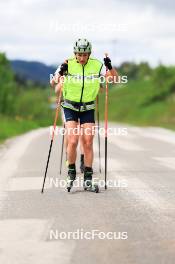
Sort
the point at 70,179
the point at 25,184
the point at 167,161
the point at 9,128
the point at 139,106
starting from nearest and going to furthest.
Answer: the point at 70,179
the point at 25,184
the point at 167,161
the point at 9,128
the point at 139,106

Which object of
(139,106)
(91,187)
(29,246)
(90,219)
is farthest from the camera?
(139,106)

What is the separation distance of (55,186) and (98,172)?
219 cm

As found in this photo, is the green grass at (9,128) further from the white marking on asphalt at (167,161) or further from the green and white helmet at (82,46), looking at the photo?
the green and white helmet at (82,46)

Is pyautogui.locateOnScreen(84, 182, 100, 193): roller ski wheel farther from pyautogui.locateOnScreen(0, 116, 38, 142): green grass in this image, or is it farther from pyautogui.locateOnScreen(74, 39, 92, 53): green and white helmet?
pyautogui.locateOnScreen(0, 116, 38, 142): green grass

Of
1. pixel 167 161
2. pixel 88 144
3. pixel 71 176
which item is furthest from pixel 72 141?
pixel 167 161

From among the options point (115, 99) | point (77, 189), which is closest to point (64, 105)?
point (77, 189)

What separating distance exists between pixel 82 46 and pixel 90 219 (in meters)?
3.45

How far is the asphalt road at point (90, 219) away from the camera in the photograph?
627cm

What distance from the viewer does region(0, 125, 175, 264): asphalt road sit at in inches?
247

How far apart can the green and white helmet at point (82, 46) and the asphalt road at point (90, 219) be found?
2.20 metres

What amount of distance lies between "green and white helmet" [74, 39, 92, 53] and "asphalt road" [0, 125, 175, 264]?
86.6 inches

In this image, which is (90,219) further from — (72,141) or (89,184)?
(72,141)

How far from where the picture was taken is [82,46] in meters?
10.7

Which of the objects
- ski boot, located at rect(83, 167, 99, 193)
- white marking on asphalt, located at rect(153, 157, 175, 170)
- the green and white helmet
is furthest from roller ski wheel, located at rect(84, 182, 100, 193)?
white marking on asphalt, located at rect(153, 157, 175, 170)
